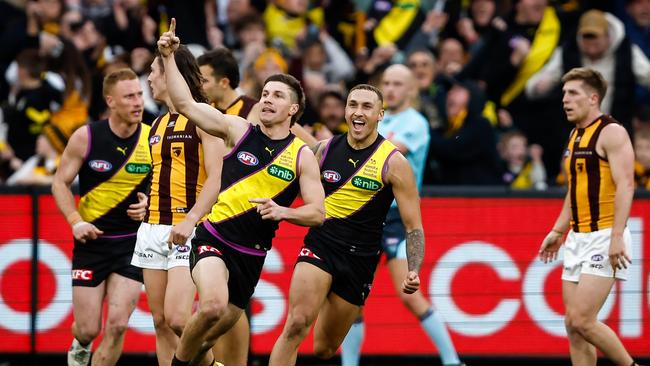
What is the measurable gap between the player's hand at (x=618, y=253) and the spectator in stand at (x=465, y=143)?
3779 mm

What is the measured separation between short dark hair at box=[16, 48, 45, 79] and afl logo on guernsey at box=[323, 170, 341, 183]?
6.15m

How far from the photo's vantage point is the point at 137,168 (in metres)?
10.8

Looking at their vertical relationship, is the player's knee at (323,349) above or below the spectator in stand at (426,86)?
below

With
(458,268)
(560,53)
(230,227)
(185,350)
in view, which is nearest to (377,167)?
(230,227)

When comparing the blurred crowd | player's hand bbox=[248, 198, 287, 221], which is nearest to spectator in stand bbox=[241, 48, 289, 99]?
the blurred crowd

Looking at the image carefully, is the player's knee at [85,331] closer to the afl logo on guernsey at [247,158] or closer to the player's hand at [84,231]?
the player's hand at [84,231]

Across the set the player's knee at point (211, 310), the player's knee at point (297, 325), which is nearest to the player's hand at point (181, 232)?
the player's knee at point (211, 310)

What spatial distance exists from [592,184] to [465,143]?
11.1 feet

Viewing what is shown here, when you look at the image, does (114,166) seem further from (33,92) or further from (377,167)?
(33,92)

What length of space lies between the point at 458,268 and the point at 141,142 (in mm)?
3790

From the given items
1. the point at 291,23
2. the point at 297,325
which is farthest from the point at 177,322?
→ the point at 291,23

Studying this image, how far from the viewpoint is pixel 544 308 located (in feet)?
41.6

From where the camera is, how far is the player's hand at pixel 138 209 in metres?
10.4

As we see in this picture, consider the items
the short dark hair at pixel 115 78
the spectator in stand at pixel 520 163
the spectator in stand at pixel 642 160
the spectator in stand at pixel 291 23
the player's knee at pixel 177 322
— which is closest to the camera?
the player's knee at pixel 177 322
